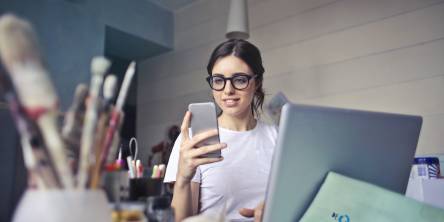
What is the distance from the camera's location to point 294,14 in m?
2.24

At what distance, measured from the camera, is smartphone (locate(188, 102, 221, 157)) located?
821mm

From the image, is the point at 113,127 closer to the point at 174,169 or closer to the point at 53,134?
the point at 53,134

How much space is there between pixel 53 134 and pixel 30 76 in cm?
6

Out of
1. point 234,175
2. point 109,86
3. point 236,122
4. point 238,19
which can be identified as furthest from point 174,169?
point 238,19

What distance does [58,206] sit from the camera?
364 millimetres

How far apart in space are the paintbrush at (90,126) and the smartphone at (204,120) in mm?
421

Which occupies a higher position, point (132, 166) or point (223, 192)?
point (132, 166)

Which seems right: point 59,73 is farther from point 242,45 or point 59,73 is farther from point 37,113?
point 37,113

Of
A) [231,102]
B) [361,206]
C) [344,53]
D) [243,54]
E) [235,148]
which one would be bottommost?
[361,206]

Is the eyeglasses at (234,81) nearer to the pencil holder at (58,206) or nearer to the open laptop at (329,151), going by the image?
the open laptop at (329,151)

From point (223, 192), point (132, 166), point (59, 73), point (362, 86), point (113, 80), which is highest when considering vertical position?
point (59, 73)

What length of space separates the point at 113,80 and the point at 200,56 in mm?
2335

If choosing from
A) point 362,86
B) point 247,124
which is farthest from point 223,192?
point 362,86

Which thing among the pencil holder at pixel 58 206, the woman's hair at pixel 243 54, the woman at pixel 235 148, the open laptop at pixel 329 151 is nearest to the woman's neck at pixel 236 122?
the woman at pixel 235 148
